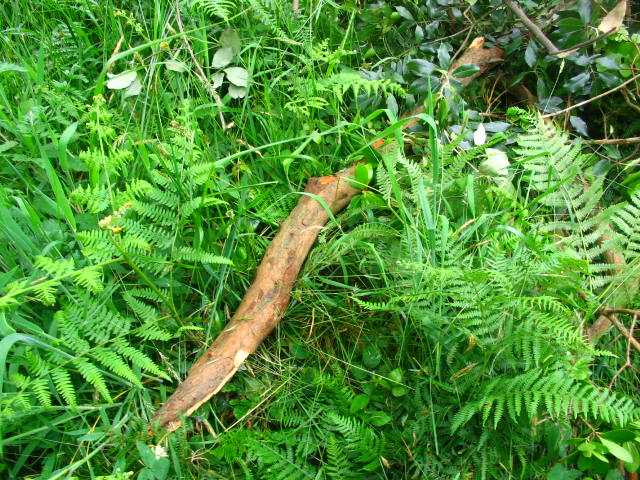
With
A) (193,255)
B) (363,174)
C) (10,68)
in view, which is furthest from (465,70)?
(10,68)

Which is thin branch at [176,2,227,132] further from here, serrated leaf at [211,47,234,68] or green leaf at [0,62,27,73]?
green leaf at [0,62,27,73]

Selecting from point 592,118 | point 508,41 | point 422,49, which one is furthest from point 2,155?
point 592,118

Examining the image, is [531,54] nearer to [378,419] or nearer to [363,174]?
[363,174]

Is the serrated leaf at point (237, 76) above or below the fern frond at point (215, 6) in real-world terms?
below

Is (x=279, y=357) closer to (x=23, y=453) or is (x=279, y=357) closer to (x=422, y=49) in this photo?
(x=23, y=453)

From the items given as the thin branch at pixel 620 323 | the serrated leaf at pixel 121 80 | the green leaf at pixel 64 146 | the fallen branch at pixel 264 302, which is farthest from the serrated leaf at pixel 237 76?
the thin branch at pixel 620 323

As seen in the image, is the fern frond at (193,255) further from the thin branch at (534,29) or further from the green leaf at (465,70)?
the thin branch at (534,29)
